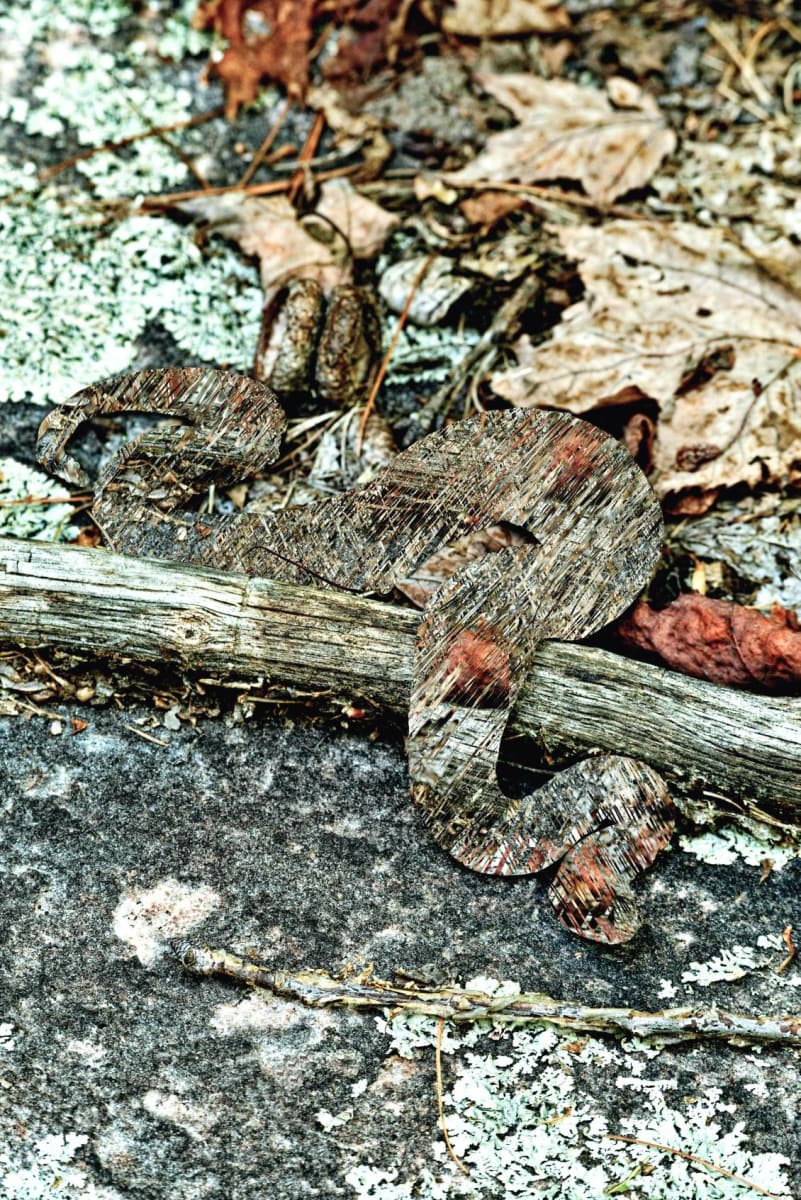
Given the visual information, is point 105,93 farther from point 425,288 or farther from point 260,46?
point 425,288

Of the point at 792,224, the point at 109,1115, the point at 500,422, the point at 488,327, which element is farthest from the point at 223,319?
the point at 109,1115

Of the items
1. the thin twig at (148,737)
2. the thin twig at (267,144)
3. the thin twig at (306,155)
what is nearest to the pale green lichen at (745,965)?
the thin twig at (148,737)

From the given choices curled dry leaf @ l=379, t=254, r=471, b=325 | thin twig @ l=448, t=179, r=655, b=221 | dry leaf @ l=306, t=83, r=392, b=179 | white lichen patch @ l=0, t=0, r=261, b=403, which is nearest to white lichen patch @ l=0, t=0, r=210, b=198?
white lichen patch @ l=0, t=0, r=261, b=403

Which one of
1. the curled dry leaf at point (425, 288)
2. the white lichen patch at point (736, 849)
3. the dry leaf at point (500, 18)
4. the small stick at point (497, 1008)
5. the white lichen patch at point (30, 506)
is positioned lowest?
the small stick at point (497, 1008)

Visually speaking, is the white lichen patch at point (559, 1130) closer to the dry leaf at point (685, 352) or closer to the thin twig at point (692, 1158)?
the thin twig at point (692, 1158)

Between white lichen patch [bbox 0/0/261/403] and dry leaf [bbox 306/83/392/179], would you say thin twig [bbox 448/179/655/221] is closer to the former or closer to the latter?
dry leaf [bbox 306/83/392/179]

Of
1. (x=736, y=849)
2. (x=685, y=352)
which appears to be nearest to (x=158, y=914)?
(x=736, y=849)
